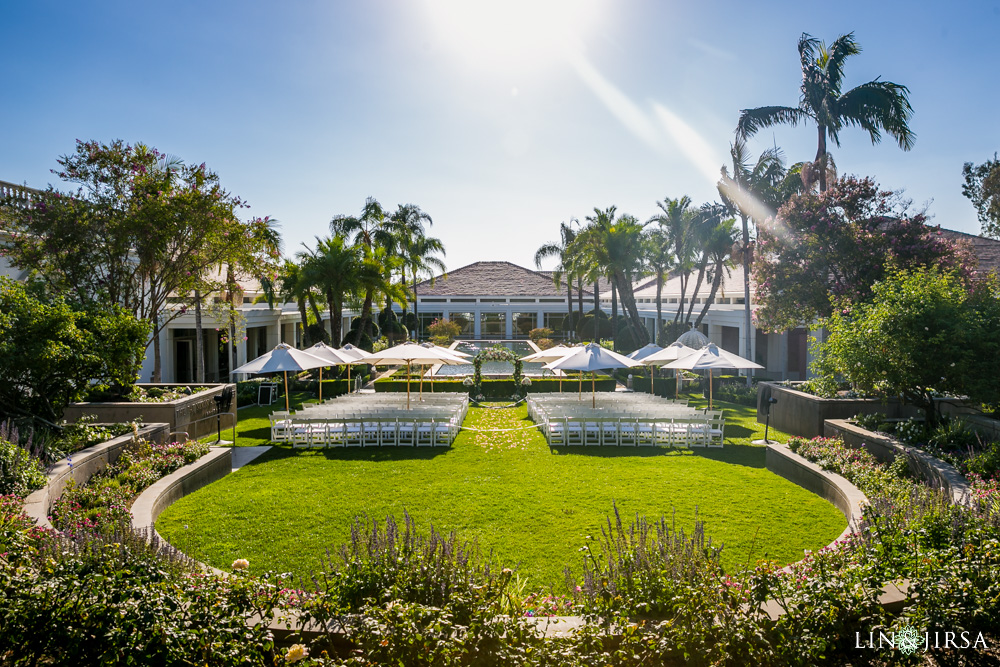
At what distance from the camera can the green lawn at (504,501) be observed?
6605mm

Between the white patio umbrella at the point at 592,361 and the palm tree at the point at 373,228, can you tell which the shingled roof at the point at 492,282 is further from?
the white patio umbrella at the point at 592,361

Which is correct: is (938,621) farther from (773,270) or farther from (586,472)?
(773,270)

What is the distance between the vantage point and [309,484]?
959cm

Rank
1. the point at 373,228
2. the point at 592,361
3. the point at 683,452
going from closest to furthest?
the point at 683,452, the point at 592,361, the point at 373,228

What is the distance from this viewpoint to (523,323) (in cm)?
5512

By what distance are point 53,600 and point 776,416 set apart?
568 inches

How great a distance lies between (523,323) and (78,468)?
48178mm

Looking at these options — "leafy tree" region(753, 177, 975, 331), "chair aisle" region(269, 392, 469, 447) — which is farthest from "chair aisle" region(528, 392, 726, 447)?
"leafy tree" region(753, 177, 975, 331)

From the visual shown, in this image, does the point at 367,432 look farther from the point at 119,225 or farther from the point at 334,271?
the point at 334,271

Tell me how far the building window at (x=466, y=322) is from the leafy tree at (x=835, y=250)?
36.8 m

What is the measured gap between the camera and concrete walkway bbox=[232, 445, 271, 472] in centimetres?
1125

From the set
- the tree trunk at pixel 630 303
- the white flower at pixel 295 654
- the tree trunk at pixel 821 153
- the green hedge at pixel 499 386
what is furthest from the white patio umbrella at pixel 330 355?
the tree trunk at pixel 821 153

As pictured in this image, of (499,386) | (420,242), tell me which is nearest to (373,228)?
(420,242)

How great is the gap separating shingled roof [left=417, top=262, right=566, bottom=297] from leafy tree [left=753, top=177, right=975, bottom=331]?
117ft
